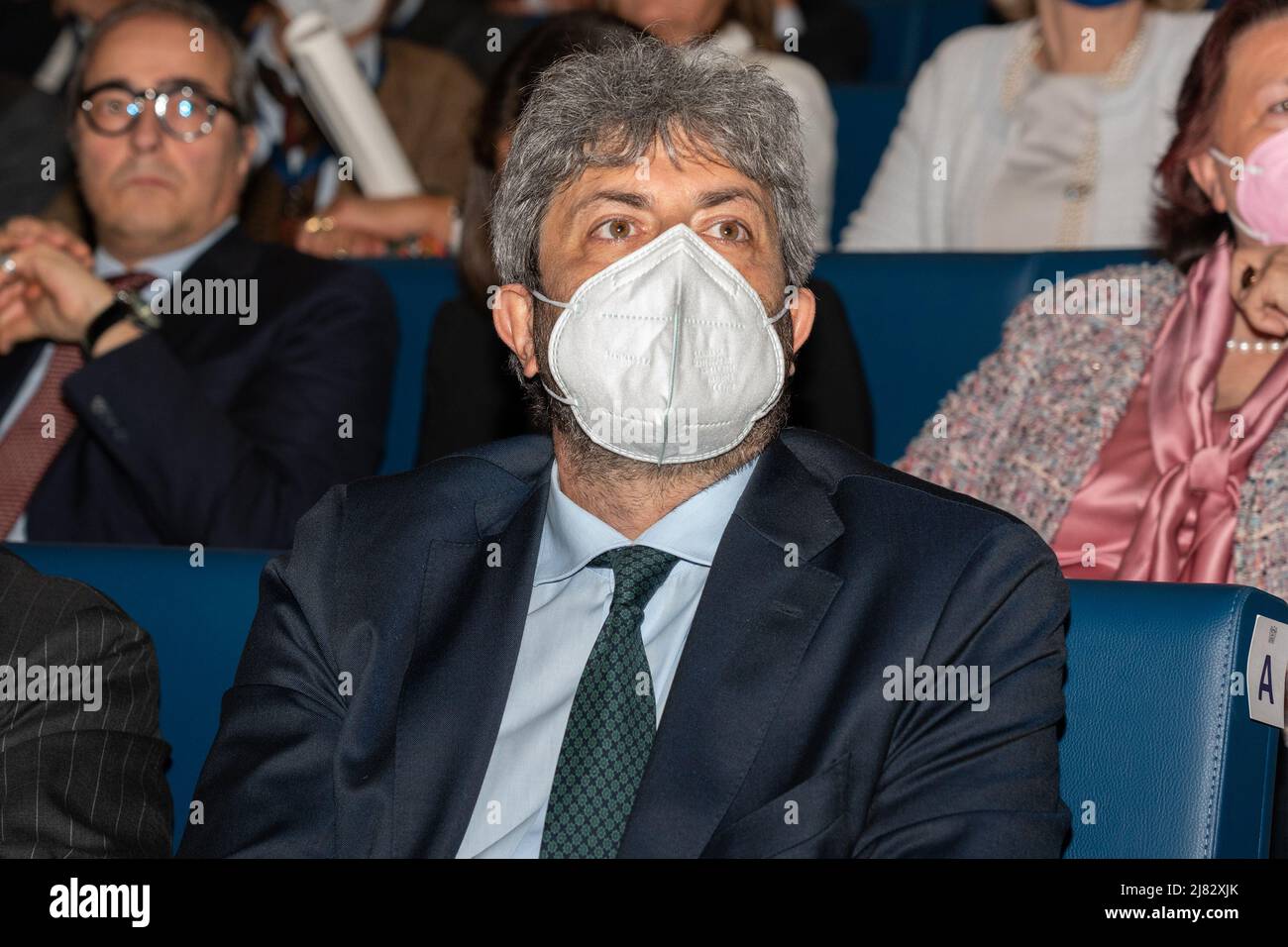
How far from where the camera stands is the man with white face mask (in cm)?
169

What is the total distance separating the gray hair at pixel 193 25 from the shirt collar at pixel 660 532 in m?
1.65

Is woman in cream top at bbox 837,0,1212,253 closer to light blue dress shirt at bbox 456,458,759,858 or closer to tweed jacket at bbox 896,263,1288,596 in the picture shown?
tweed jacket at bbox 896,263,1288,596

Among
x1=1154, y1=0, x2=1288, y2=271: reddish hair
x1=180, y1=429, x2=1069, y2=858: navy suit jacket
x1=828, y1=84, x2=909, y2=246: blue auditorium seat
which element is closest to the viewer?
x1=180, y1=429, x2=1069, y2=858: navy suit jacket

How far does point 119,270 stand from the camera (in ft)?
10.8

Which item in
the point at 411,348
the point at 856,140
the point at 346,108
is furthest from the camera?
the point at 856,140

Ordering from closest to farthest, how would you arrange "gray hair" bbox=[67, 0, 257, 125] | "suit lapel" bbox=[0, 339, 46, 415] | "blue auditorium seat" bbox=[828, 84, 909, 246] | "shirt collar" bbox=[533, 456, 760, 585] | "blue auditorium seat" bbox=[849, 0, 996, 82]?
"shirt collar" bbox=[533, 456, 760, 585] → "suit lapel" bbox=[0, 339, 46, 415] → "gray hair" bbox=[67, 0, 257, 125] → "blue auditorium seat" bbox=[828, 84, 909, 246] → "blue auditorium seat" bbox=[849, 0, 996, 82]

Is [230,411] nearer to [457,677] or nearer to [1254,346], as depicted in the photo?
[457,677]

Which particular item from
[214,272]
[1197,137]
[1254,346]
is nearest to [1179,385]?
[1254,346]

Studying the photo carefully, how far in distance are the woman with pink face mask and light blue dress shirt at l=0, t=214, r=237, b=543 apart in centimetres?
146

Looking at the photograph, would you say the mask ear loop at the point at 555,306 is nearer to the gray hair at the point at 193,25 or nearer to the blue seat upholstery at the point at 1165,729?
the blue seat upholstery at the point at 1165,729

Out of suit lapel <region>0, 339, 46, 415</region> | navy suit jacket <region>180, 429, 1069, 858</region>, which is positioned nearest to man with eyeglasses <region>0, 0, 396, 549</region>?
suit lapel <region>0, 339, 46, 415</region>

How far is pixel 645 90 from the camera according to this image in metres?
1.98

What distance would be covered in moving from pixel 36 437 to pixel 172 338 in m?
0.31
